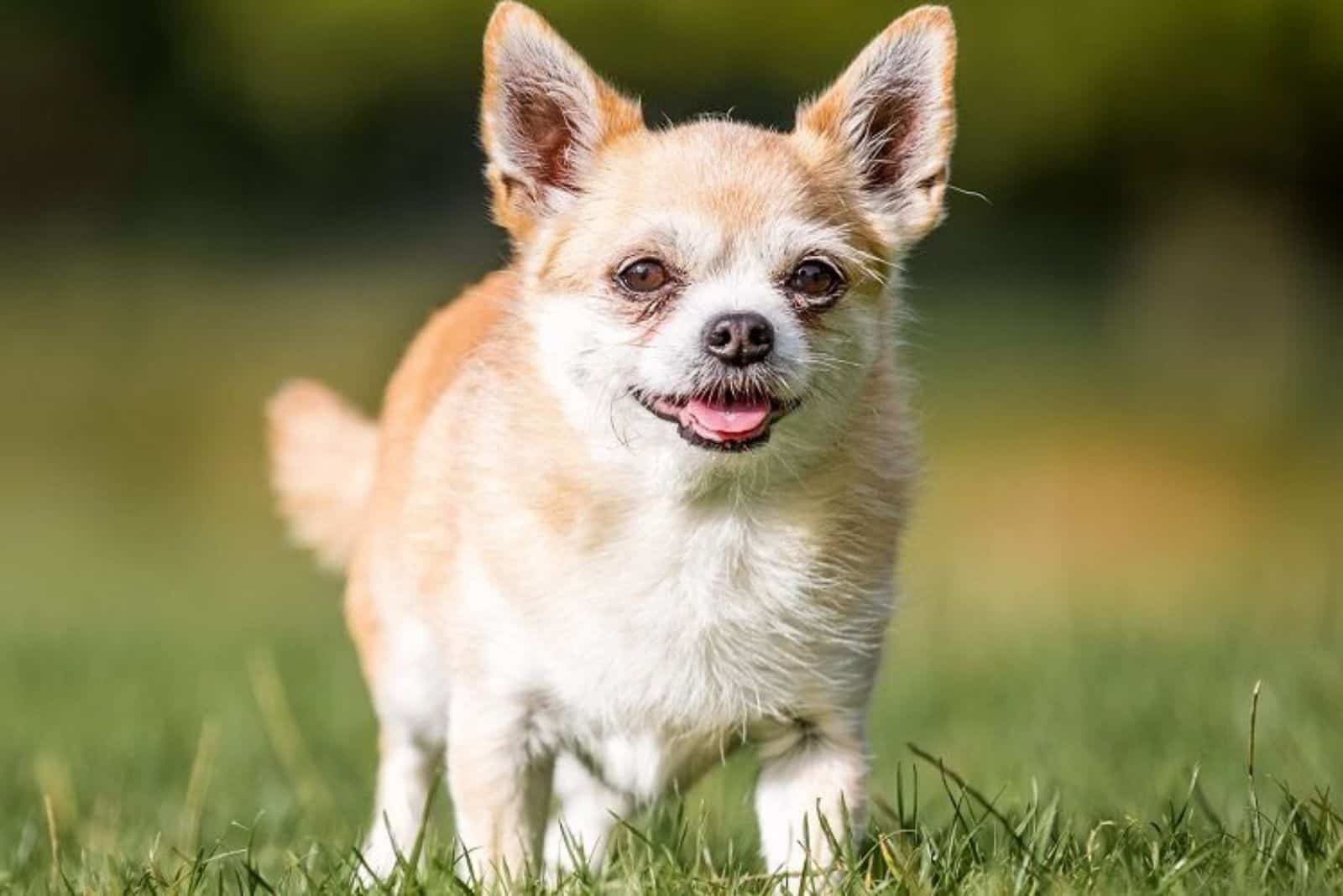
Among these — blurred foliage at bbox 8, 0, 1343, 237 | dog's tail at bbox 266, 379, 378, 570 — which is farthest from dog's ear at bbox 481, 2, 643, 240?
blurred foliage at bbox 8, 0, 1343, 237

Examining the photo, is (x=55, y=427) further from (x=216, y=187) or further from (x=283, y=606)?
(x=283, y=606)

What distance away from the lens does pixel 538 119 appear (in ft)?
13.6

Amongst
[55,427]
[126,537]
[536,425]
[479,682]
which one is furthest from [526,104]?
[55,427]

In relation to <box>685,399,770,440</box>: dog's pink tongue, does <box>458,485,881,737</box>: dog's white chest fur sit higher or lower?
lower

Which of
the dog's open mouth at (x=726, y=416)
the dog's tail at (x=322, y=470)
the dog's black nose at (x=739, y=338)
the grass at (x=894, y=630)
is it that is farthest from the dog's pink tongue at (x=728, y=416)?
the dog's tail at (x=322, y=470)

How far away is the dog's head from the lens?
12.1 ft

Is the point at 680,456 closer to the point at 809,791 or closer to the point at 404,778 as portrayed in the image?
the point at 809,791

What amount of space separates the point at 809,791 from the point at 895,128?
4.46 ft

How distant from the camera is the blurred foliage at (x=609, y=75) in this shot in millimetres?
16875

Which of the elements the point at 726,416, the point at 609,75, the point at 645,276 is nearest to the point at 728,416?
the point at 726,416

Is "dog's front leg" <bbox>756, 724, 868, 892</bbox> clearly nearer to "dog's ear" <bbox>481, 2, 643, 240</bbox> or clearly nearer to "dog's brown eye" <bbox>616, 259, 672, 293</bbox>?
"dog's brown eye" <bbox>616, 259, 672, 293</bbox>

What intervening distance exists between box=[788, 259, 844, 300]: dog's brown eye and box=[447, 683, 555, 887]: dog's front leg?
3.01 feet

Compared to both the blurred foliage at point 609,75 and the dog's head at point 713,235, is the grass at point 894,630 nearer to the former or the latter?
the dog's head at point 713,235

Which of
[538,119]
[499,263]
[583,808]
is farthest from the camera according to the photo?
[499,263]
